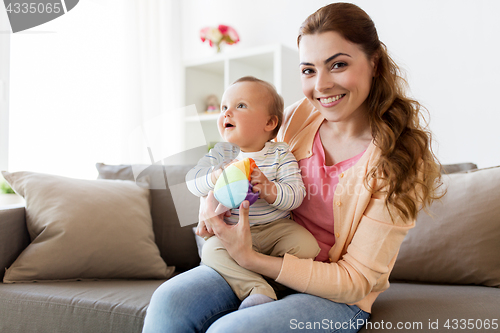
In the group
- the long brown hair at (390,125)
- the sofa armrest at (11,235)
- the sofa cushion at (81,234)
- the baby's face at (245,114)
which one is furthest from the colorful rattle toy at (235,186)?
the sofa armrest at (11,235)

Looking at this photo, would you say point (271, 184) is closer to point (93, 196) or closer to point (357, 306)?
point (357, 306)

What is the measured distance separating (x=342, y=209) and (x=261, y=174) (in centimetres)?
27

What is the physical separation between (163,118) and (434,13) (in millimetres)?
1766

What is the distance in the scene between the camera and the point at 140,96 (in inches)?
112

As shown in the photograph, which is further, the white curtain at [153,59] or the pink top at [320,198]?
the white curtain at [153,59]

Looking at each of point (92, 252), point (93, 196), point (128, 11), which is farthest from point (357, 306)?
point (128, 11)

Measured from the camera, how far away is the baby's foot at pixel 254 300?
961 millimetres

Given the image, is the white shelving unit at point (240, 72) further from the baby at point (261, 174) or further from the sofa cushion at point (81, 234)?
the baby at point (261, 174)

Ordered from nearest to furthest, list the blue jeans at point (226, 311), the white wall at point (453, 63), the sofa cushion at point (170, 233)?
the blue jeans at point (226, 311), the sofa cushion at point (170, 233), the white wall at point (453, 63)

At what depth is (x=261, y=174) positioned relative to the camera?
101 cm

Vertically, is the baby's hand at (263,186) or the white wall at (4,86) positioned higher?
the white wall at (4,86)

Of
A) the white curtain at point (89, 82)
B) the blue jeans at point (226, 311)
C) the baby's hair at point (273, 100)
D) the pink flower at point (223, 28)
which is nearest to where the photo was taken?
the blue jeans at point (226, 311)

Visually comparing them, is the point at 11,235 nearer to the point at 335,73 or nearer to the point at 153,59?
the point at 335,73

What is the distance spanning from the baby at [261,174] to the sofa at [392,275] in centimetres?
13
